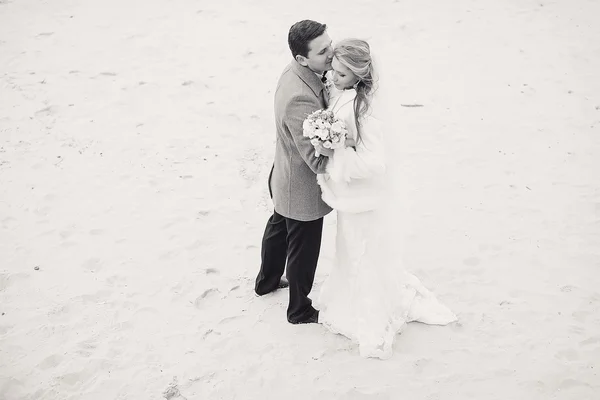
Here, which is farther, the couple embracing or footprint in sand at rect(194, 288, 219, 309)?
footprint in sand at rect(194, 288, 219, 309)

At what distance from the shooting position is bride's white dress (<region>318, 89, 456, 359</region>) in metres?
3.08

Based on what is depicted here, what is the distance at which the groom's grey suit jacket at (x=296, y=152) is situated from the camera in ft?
10.0

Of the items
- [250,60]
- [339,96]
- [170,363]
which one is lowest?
[170,363]

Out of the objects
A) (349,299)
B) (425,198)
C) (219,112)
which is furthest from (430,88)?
(349,299)

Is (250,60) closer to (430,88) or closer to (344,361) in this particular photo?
(430,88)

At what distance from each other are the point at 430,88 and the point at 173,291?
3627 mm

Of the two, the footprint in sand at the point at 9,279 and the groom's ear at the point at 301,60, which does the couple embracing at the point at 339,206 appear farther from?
the footprint in sand at the point at 9,279

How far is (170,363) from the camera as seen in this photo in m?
3.54

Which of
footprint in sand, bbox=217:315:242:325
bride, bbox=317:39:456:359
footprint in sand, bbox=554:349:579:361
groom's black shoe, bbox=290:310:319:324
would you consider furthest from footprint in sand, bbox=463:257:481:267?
footprint in sand, bbox=217:315:242:325

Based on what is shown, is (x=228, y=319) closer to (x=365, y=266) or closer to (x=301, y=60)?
(x=365, y=266)

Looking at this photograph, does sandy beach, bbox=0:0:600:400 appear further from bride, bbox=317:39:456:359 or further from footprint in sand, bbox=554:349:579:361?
bride, bbox=317:39:456:359

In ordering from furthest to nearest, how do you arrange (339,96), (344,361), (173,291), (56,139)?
(56,139) < (173,291) < (344,361) < (339,96)

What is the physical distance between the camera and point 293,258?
3551 mm

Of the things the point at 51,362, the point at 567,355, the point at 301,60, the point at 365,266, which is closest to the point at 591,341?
the point at 567,355
